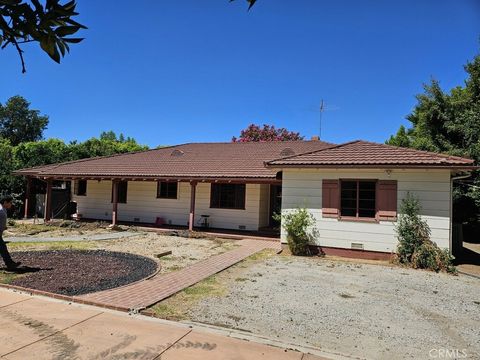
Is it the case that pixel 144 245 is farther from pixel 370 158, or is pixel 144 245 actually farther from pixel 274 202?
pixel 370 158

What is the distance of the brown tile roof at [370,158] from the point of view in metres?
9.72

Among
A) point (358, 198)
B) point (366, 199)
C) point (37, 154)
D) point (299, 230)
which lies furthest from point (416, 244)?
point (37, 154)

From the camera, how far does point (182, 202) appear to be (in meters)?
17.3

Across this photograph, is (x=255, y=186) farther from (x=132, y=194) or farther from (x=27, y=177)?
(x=27, y=177)

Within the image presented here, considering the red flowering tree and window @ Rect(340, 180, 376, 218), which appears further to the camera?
the red flowering tree

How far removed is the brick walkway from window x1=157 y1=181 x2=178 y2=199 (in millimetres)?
7689

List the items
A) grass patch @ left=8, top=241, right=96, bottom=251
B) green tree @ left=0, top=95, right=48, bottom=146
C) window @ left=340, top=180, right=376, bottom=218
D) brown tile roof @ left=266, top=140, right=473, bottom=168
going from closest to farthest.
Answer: brown tile roof @ left=266, top=140, right=473, bottom=168 → grass patch @ left=8, top=241, right=96, bottom=251 → window @ left=340, top=180, right=376, bottom=218 → green tree @ left=0, top=95, right=48, bottom=146

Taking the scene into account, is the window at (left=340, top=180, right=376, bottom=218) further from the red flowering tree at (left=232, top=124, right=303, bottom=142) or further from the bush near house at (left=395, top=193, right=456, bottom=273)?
the red flowering tree at (left=232, top=124, right=303, bottom=142)

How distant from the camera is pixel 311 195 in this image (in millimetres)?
11430

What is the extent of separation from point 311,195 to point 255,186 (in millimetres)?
4734

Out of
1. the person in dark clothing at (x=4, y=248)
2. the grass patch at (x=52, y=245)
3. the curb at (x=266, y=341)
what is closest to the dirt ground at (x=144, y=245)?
the grass patch at (x=52, y=245)

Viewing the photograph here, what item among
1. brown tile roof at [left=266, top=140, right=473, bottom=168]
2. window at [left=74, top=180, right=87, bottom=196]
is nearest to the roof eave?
brown tile roof at [left=266, top=140, right=473, bottom=168]

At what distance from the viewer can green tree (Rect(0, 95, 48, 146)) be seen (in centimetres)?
5500

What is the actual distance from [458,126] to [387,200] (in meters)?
8.83
